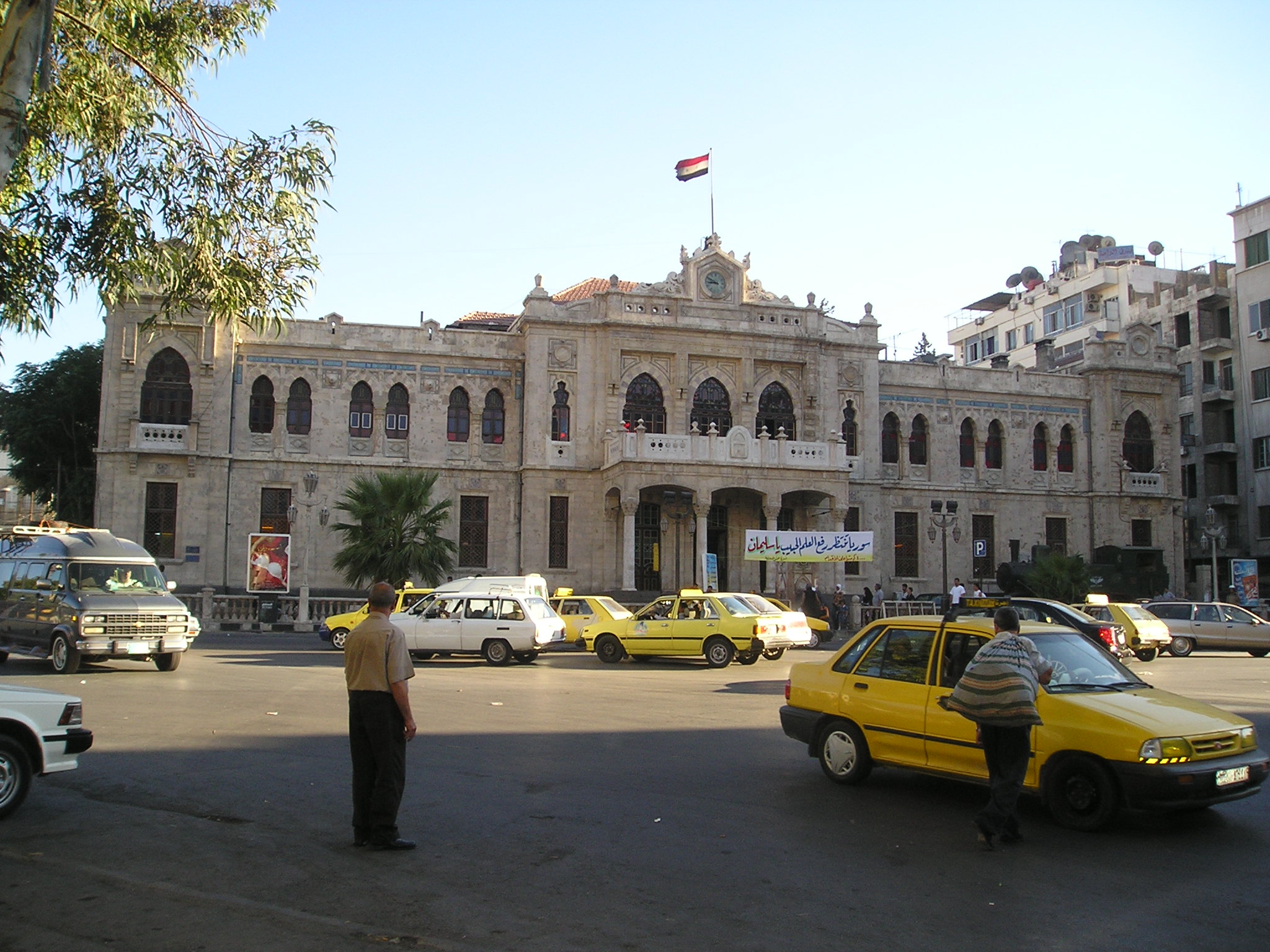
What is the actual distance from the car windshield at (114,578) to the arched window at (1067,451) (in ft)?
114

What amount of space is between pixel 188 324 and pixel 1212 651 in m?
32.0

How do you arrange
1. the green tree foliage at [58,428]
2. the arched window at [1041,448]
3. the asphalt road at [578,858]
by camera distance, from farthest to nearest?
1. the arched window at [1041,448]
2. the green tree foliage at [58,428]
3. the asphalt road at [578,858]

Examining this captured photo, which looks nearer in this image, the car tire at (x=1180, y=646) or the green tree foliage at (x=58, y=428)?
the car tire at (x=1180, y=646)

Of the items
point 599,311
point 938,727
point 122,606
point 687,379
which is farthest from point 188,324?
point 938,727

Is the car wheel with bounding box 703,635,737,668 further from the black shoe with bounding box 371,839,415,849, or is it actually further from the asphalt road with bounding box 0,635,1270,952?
the black shoe with bounding box 371,839,415,849

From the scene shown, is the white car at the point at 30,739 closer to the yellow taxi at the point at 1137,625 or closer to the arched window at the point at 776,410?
the yellow taxi at the point at 1137,625

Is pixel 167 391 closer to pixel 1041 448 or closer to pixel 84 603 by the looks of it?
pixel 84 603

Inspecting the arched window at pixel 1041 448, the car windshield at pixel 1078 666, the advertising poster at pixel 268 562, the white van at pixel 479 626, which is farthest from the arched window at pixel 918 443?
the car windshield at pixel 1078 666

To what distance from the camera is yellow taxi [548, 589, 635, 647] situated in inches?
925

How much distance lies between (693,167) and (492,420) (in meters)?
11.5

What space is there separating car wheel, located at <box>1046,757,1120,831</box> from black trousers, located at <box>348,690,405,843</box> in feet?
15.2

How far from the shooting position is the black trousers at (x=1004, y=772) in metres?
7.08

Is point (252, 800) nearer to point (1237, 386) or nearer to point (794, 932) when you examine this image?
point (794, 932)

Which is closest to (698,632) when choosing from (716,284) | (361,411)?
(361,411)
